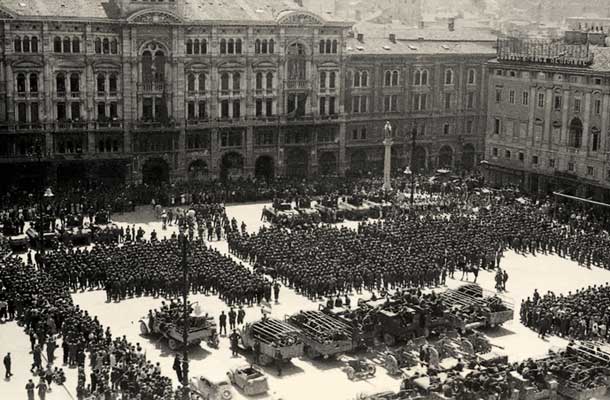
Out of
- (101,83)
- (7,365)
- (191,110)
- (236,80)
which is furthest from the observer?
(236,80)

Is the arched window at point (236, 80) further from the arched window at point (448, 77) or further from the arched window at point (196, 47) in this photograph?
the arched window at point (448, 77)

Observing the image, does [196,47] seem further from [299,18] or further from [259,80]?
[299,18]

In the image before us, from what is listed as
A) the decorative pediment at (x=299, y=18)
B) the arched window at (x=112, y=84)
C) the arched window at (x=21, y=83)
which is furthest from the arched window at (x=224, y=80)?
the arched window at (x=21, y=83)

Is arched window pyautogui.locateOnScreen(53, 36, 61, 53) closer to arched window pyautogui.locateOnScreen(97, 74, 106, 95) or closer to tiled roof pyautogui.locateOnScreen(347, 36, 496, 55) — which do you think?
arched window pyautogui.locateOnScreen(97, 74, 106, 95)

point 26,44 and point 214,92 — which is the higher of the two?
point 26,44

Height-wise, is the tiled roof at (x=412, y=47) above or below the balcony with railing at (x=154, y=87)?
above

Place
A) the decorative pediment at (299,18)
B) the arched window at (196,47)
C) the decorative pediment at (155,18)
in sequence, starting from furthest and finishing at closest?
the decorative pediment at (299,18) < the arched window at (196,47) < the decorative pediment at (155,18)

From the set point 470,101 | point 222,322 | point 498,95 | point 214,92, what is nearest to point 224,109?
point 214,92

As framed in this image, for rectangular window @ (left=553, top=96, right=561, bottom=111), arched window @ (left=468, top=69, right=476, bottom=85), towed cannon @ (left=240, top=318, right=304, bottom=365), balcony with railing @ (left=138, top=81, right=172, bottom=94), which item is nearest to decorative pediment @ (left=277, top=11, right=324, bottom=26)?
balcony with railing @ (left=138, top=81, right=172, bottom=94)
